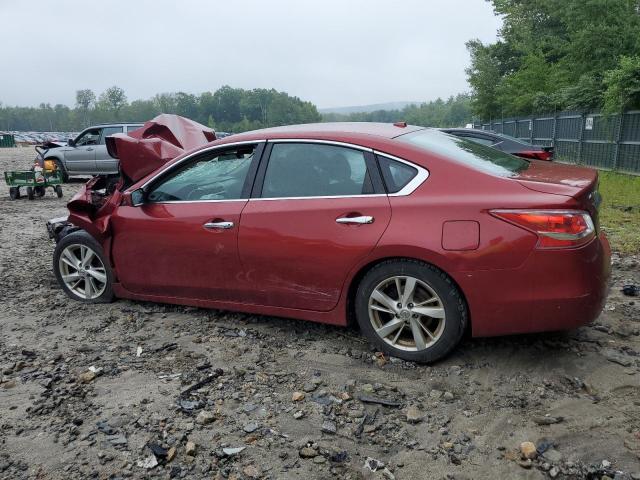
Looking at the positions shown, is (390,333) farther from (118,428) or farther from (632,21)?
(632,21)

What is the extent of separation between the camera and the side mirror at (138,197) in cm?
441

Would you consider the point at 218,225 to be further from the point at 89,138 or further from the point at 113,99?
the point at 113,99

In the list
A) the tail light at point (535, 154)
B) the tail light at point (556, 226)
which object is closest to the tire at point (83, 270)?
the tail light at point (556, 226)

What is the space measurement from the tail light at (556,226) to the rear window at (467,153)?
1.38ft

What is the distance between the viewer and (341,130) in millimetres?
3984

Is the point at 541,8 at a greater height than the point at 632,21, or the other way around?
the point at 541,8

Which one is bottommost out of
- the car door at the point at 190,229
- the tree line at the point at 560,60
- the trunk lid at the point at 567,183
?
the car door at the point at 190,229

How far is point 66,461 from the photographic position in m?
2.72

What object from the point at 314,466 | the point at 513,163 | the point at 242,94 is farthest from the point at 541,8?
the point at 242,94

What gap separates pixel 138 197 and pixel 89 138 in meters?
13.3

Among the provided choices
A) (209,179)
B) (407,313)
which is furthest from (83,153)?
(407,313)

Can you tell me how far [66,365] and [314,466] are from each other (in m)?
2.07

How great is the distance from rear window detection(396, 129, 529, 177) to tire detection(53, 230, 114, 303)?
2.84 meters

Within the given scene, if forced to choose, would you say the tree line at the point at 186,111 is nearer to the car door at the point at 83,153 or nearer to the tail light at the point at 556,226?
the car door at the point at 83,153
